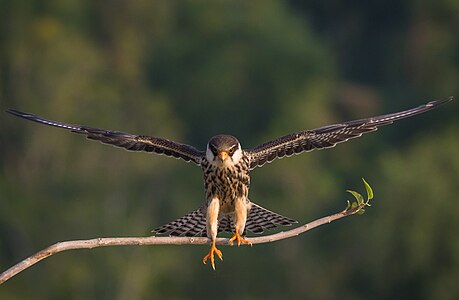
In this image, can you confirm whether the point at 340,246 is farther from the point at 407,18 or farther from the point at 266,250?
the point at 407,18

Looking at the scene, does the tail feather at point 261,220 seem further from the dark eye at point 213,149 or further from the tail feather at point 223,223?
the dark eye at point 213,149

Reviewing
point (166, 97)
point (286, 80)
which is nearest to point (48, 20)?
point (166, 97)

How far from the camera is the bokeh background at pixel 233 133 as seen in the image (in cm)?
3966

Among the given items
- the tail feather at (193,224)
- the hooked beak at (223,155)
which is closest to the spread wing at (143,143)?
A: the tail feather at (193,224)

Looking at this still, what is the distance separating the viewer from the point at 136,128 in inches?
1880

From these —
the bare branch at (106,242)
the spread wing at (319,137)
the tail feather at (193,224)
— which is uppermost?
the spread wing at (319,137)

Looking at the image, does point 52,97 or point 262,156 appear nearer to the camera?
point 262,156

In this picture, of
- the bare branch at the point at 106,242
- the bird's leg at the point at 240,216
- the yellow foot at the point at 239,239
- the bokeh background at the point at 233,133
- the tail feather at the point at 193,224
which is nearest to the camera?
the bare branch at the point at 106,242

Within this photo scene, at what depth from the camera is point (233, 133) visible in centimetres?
5169

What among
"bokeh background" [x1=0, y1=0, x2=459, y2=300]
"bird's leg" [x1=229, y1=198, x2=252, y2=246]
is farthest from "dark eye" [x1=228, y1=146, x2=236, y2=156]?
"bokeh background" [x1=0, y1=0, x2=459, y2=300]

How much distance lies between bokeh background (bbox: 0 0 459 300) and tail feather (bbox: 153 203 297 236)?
2474 centimetres

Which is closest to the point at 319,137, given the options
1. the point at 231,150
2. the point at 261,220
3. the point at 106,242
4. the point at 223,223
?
the point at 261,220

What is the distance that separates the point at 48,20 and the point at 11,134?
1084 centimetres

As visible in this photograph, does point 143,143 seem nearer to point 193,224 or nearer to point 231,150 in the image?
point 193,224
